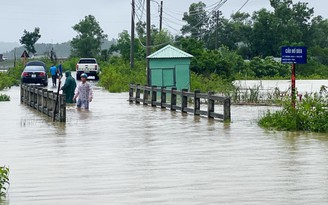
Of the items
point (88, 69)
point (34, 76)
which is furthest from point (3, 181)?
point (88, 69)

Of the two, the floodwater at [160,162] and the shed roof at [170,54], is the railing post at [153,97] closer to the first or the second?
the shed roof at [170,54]

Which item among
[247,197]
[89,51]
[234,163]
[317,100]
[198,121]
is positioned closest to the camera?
[247,197]

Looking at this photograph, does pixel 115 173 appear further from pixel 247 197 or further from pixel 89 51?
pixel 89 51

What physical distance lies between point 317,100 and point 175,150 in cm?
733

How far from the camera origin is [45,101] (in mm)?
33406

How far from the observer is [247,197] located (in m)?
12.9

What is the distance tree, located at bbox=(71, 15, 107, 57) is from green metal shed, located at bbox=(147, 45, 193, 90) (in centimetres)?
8202

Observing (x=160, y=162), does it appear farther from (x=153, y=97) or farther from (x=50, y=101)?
(x=153, y=97)

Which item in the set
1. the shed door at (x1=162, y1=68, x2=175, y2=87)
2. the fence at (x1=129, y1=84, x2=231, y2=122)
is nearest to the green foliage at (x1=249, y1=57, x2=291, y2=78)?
the shed door at (x1=162, y1=68, x2=175, y2=87)

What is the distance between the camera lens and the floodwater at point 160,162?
1327 cm

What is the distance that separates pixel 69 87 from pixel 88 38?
8877cm

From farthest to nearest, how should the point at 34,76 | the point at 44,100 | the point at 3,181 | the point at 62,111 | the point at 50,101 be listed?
the point at 34,76 < the point at 44,100 < the point at 50,101 < the point at 62,111 < the point at 3,181

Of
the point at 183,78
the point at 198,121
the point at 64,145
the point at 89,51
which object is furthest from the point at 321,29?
the point at 64,145

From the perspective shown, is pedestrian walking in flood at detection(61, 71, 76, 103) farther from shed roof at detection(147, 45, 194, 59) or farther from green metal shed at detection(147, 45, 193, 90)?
shed roof at detection(147, 45, 194, 59)
